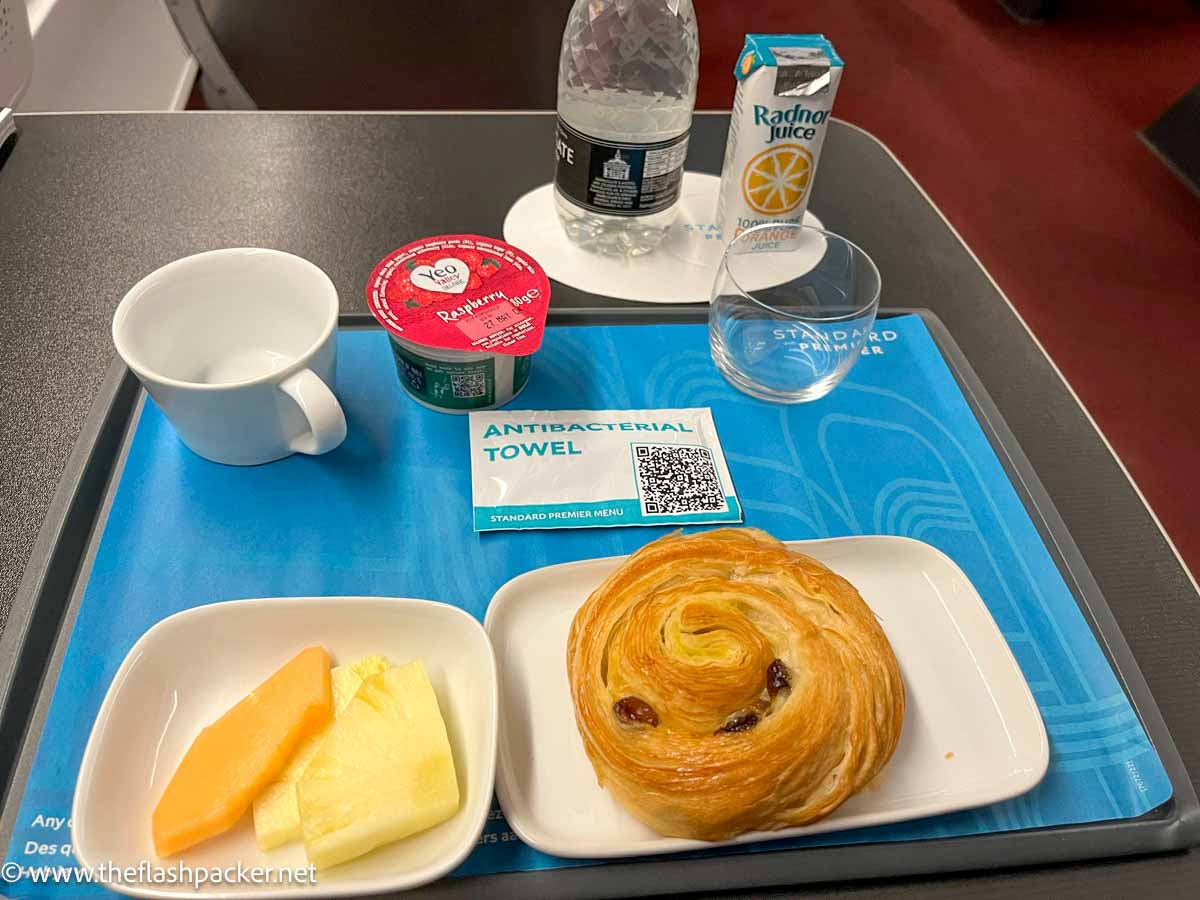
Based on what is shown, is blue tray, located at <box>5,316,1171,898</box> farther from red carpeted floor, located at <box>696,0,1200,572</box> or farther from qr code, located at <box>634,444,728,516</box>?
red carpeted floor, located at <box>696,0,1200,572</box>

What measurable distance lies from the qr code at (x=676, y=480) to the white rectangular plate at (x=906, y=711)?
0.25ft

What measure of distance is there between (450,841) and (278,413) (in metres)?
0.33

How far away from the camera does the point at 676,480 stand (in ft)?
2.23

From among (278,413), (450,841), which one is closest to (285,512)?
A: (278,413)

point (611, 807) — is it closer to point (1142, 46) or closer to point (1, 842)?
point (1, 842)

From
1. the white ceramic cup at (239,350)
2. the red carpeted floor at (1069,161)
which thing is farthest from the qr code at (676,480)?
the red carpeted floor at (1069,161)

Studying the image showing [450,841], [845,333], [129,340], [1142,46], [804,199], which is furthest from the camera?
[1142,46]

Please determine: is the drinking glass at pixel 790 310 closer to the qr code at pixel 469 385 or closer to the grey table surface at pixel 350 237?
the grey table surface at pixel 350 237

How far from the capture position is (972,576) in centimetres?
64

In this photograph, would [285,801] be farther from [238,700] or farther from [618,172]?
[618,172]

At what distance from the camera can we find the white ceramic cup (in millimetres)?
594

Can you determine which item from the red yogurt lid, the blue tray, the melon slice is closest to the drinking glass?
the blue tray

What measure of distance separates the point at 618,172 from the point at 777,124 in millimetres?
153

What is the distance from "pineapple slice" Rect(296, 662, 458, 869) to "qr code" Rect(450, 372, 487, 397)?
0.27m
